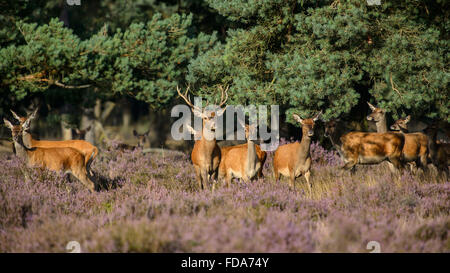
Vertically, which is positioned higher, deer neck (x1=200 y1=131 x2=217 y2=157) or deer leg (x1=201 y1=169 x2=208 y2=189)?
deer neck (x1=200 y1=131 x2=217 y2=157)

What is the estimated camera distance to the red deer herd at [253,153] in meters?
9.03

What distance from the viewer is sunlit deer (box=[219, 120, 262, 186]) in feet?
30.5

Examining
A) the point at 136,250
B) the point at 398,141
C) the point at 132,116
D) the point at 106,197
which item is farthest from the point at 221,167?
the point at 132,116

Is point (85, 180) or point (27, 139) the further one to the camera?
point (27, 139)

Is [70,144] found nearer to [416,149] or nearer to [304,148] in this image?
[304,148]

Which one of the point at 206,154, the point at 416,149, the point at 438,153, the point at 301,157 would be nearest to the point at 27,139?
the point at 206,154

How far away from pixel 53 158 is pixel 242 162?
11.9 ft

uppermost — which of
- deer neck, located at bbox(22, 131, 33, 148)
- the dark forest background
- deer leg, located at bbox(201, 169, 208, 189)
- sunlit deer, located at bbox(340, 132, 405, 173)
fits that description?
the dark forest background

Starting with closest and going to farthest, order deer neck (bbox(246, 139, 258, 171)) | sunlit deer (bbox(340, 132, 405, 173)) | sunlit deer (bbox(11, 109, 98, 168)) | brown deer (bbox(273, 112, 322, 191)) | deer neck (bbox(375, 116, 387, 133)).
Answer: brown deer (bbox(273, 112, 322, 191)) → deer neck (bbox(246, 139, 258, 171)) → sunlit deer (bbox(11, 109, 98, 168)) → sunlit deer (bbox(340, 132, 405, 173)) → deer neck (bbox(375, 116, 387, 133))

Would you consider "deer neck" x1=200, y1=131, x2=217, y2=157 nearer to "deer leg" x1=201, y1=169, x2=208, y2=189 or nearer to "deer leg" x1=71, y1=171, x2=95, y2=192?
"deer leg" x1=201, y1=169, x2=208, y2=189

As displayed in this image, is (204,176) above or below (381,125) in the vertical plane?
below

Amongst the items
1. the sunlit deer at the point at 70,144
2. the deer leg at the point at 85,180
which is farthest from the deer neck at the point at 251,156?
the sunlit deer at the point at 70,144

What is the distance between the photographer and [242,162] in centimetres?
960

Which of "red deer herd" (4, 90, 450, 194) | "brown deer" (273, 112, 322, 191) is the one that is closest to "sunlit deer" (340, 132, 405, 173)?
"red deer herd" (4, 90, 450, 194)
